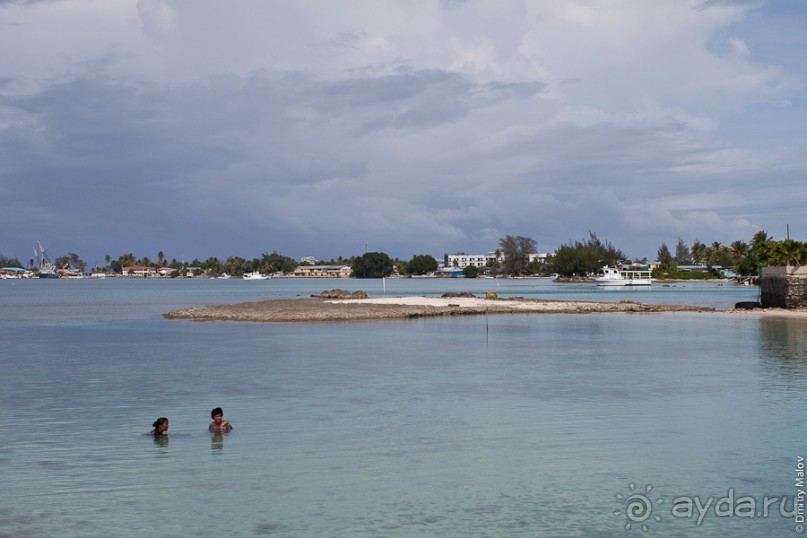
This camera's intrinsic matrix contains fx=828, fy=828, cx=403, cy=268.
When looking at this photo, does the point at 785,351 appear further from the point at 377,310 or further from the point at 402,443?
the point at 377,310

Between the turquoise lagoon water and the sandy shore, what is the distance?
25739 millimetres

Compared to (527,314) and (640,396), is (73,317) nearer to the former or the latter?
(527,314)

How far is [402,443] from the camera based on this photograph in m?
21.1

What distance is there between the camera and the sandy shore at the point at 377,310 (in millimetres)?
70194

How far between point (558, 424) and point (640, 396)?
6.56 m

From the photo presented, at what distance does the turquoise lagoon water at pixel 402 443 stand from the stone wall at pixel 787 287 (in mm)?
33198

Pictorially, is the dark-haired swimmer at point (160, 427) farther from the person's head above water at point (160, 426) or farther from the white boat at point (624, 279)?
the white boat at point (624, 279)

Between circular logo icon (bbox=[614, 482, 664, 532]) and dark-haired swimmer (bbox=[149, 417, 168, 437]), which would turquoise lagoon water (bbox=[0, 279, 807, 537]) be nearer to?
circular logo icon (bbox=[614, 482, 664, 532])

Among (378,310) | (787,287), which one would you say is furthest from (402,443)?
(787,287)

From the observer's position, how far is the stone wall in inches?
2920

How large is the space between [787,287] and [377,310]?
122 ft

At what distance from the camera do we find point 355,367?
1457 inches

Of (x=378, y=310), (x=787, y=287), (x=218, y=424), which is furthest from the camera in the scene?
(x=787, y=287)

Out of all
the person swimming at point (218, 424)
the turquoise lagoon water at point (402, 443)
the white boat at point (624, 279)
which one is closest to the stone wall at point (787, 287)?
the turquoise lagoon water at point (402, 443)
